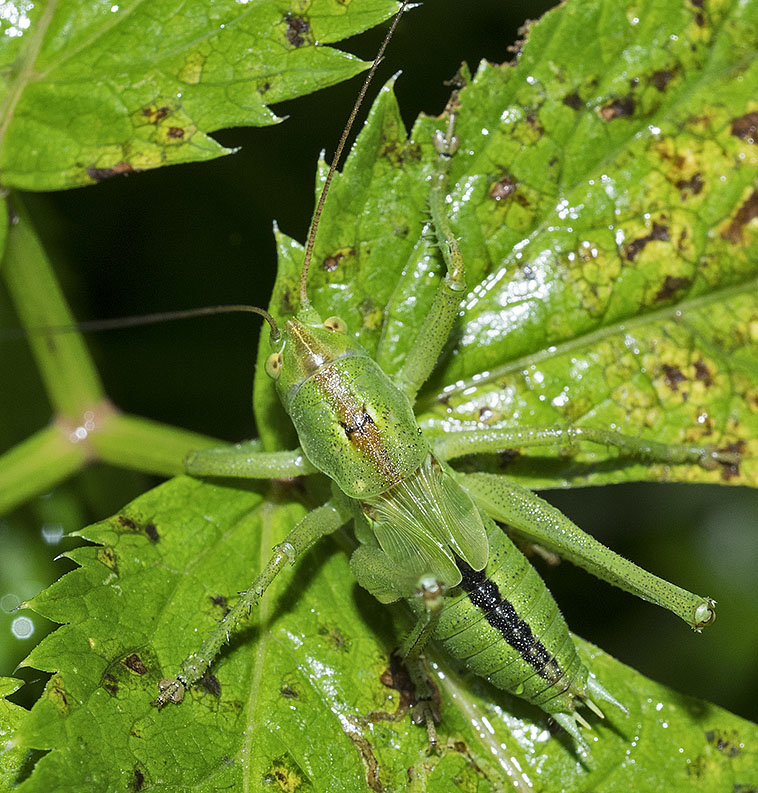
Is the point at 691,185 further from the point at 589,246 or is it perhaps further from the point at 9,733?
the point at 9,733

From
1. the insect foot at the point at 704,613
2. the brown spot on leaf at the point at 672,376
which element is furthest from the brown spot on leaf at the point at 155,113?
the insect foot at the point at 704,613

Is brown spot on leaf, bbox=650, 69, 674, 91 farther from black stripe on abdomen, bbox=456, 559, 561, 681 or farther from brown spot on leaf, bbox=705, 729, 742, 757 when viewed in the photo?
brown spot on leaf, bbox=705, 729, 742, 757

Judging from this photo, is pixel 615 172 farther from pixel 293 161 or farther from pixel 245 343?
pixel 245 343

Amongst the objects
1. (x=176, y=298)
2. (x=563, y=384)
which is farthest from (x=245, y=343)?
(x=563, y=384)

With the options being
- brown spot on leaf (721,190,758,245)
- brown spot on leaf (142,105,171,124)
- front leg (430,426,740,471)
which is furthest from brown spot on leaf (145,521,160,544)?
brown spot on leaf (721,190,758,245)

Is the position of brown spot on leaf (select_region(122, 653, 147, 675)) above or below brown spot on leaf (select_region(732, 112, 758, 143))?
below

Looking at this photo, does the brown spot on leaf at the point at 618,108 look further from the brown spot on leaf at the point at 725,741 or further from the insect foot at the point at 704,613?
the brown spot on leaf at the point at 725,741
